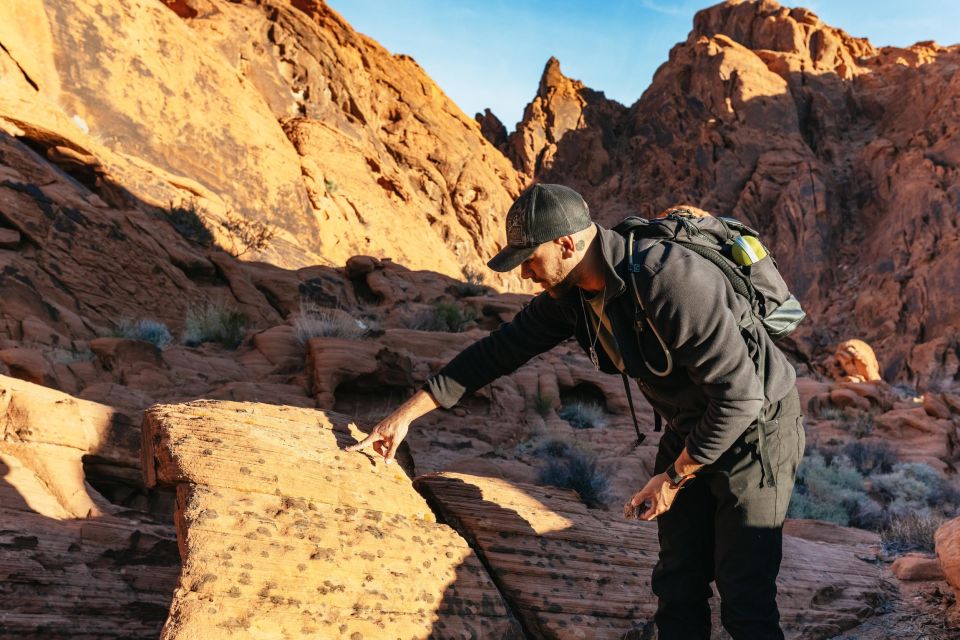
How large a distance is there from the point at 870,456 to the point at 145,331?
11.0m

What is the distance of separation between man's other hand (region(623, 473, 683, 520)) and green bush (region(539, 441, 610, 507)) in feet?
11.7

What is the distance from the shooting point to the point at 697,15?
50250 millimetres

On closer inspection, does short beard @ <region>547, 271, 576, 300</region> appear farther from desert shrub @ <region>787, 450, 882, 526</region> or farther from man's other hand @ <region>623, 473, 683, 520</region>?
desert shrub @ <region>787, 450, 882, 526</region>

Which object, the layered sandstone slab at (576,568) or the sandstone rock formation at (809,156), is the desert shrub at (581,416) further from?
the sandstone rock formation at (809,156)

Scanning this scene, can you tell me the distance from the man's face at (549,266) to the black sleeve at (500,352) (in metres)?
0.42

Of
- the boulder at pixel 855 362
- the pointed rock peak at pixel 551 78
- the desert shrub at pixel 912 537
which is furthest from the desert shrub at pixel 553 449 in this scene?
the pointed rock peak at pixel 551 78

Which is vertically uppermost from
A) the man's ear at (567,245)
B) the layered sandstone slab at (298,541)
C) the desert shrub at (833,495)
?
the man's ear at (567,245)

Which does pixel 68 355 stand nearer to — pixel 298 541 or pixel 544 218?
pixel 298 541

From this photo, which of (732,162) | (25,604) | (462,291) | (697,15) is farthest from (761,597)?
(697,15)

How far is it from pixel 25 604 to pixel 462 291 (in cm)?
1621

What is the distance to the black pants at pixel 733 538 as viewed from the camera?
2.31m

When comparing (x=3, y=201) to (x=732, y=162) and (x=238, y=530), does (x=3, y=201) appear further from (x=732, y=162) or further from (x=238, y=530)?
(x=732, y=162)

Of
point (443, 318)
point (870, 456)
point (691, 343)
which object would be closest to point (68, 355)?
point (691, 343)

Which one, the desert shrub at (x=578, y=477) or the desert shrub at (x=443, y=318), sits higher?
the desert shrub at (x=443, y=318)
